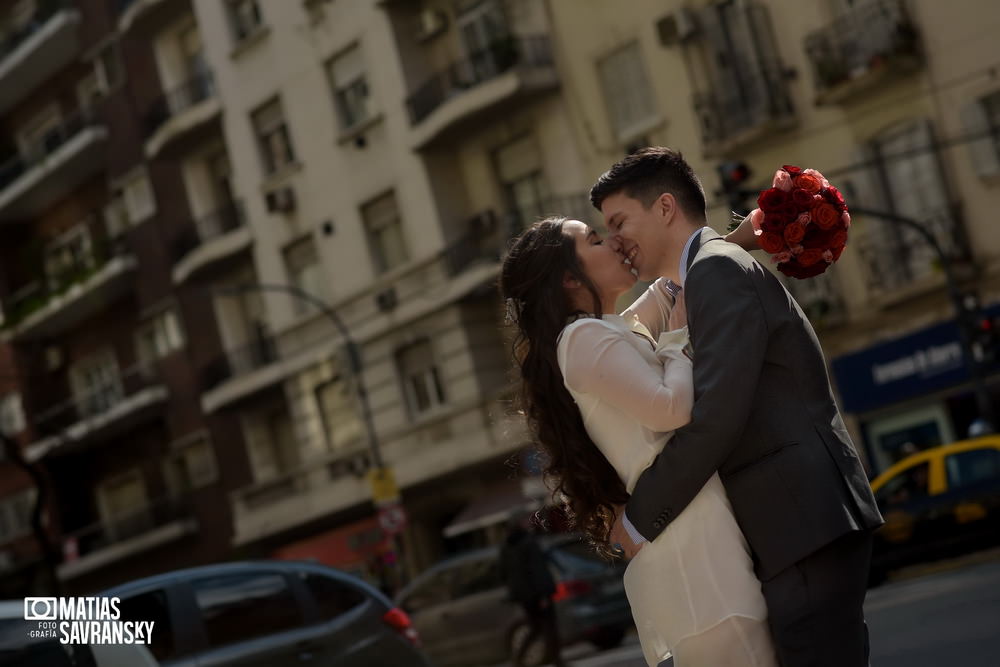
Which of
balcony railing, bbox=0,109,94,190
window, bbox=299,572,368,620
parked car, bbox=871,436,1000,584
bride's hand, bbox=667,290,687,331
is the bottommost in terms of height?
parked car, bbox=871,436,1000,584

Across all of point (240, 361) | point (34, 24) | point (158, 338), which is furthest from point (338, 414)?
point (34, 24)

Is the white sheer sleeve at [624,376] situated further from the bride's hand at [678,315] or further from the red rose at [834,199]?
the red rose at [834,199]

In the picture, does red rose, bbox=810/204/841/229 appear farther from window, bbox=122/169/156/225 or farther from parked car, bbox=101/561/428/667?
window, bbox=122/169/156/225

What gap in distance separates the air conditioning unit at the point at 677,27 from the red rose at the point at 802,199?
25531mm

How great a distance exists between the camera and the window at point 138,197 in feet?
138

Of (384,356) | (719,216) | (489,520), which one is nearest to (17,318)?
(384,356)

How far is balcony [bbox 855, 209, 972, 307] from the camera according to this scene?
26.0m

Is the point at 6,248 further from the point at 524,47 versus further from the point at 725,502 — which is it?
the point at 725,502

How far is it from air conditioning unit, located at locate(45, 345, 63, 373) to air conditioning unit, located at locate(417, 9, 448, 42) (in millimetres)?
17948

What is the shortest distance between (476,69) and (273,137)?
7781mm

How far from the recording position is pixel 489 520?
103 ft

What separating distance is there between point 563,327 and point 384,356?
31231mm

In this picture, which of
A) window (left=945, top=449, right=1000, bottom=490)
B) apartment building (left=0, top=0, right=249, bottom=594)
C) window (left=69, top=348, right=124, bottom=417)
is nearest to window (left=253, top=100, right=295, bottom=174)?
apartment building (left=0, top=0, right=249, bottom=594)

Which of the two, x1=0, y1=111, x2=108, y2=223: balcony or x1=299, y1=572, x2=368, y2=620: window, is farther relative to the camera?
x1=0, y1=111, x2=108, y2=223: balcony
